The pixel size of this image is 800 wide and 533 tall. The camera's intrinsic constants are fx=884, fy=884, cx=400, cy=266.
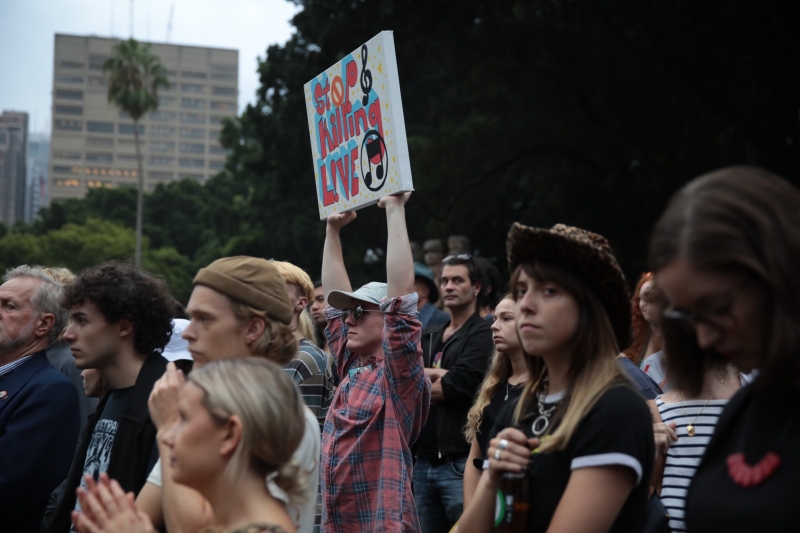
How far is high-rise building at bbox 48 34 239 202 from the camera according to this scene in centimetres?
13738

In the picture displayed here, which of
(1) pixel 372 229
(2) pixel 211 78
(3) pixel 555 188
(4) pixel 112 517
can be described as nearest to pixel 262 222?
(1) pixel 372 229

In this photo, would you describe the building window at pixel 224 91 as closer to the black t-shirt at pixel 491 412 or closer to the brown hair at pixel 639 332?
the brown hair at pixel 639 332

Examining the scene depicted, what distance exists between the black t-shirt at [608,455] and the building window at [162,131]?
149 meters

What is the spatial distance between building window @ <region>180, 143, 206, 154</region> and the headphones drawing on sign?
485ft

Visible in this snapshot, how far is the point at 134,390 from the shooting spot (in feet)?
13.2

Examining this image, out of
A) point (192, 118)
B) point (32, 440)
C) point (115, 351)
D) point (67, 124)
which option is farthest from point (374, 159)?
point (192, 118)

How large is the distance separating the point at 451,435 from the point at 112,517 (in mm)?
3849

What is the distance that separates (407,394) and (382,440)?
0.88 feet

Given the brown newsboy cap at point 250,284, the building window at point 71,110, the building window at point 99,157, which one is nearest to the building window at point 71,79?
the building window at point 71,110

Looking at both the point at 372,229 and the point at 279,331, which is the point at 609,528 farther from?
the point at 372,229

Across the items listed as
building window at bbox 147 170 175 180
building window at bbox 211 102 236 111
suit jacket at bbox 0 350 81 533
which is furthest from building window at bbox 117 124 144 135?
suit jacket at bbox 0 350 81 533

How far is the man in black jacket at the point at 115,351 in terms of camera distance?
12.8 ft

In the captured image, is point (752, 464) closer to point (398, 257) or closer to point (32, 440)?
point (398, 257)

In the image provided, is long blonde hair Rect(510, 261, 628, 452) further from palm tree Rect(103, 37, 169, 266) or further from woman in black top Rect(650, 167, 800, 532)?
palm tree Rect(103, 37, 169, 266)
